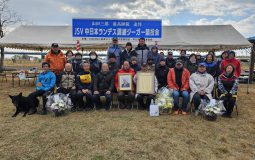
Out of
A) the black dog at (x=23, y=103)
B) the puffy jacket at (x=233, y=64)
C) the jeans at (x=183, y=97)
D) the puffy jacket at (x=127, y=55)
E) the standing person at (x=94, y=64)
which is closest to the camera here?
the black dog at (x=23, y=103)

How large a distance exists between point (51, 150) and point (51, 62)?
355cm

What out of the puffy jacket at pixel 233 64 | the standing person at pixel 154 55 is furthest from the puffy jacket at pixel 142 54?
the puffy jacket at pixel 233 64

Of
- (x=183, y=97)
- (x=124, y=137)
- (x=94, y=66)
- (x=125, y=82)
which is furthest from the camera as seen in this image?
(x=94, y=66)

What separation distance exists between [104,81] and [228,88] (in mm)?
3138

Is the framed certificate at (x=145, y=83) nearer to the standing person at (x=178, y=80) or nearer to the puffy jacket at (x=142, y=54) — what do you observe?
the standing person at (x=178, y=80)

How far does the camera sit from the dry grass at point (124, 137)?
3369 millimetres

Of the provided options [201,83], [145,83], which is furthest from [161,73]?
[201,83]

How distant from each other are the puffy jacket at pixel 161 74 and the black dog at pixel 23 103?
327 centimetres

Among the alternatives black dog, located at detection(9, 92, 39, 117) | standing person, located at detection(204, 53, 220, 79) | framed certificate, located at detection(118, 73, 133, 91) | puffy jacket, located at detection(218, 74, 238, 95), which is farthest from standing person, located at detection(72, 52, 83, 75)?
puffy jacket, located at detection(218, 74, 238, 95)

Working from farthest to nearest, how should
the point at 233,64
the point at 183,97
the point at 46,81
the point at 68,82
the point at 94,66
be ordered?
the point at 233,64 → the point at 94,66 → the point at 68,82 → the point at 46,81 → the point at 183,97

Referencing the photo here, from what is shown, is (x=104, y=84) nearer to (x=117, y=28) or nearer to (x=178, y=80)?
(x=178, y=80)

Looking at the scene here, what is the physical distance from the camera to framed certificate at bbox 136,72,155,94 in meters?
5.90

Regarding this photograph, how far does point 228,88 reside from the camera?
561 cm

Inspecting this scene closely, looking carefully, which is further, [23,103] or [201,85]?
[201,85]
